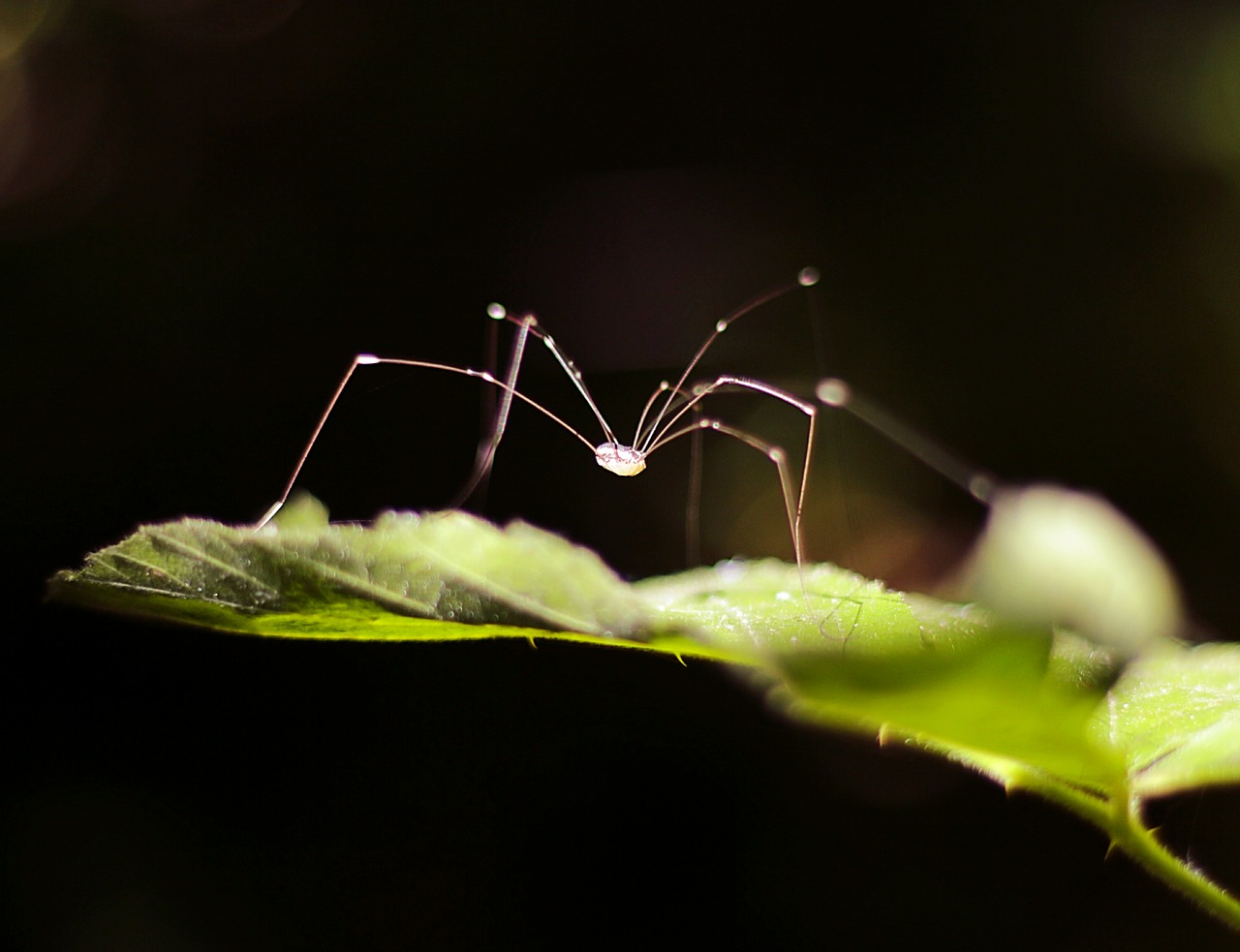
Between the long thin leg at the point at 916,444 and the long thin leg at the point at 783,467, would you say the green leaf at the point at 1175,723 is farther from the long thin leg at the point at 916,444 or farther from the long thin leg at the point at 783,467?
the long thin leg at the point at 916,444

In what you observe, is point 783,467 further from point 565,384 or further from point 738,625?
point 565,384

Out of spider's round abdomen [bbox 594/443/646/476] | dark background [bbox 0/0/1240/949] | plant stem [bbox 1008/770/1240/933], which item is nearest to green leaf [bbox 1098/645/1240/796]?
plant stem [bbox 1008/770/1240/933]

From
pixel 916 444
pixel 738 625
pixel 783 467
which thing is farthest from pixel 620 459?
pixel 916 444

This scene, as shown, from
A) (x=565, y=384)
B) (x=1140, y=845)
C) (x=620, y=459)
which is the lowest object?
(x=1140, y=845)

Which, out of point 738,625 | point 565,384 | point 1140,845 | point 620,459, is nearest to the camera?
point 1140,845

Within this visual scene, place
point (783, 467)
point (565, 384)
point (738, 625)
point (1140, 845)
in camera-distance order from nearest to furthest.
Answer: point (1140, 845) → point (738, 625) → point (783, 467) → point (565, 384)

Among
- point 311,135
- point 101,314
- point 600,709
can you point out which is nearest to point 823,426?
point 600,709

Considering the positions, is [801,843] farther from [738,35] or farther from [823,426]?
[738,35]

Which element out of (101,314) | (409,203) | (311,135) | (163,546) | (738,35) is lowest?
(163,546)

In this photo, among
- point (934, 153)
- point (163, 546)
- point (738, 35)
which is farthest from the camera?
point (738, 35)

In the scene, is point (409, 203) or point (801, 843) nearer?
point (801, 843)
